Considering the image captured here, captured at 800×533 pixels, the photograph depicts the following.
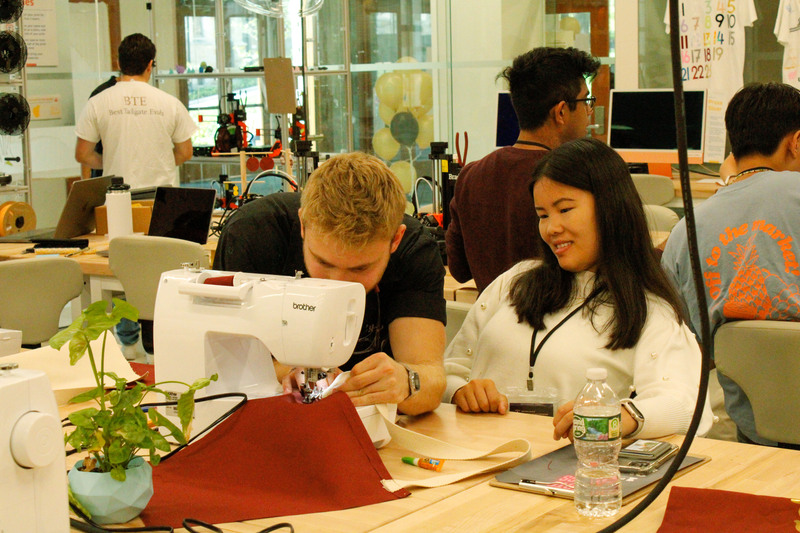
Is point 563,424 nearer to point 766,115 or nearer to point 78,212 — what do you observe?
point 766,115

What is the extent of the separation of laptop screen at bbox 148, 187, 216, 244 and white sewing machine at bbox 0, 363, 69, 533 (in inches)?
111

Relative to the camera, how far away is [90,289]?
12.9ft

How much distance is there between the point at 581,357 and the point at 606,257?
0.23 metres

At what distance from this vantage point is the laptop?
4.25m

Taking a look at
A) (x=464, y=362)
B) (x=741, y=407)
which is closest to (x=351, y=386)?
(x=464, y=362)

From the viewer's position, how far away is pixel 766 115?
2707 mm

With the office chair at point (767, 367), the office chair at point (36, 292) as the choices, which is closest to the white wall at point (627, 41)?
the office chair at point (36, 292)

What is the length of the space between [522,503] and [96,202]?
3.50 m

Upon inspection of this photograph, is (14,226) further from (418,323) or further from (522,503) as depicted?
(522,503)

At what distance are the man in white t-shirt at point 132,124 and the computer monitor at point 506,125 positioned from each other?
6.39ft

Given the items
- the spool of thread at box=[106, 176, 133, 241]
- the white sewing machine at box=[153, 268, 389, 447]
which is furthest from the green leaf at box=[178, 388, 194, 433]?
the spool of thread at box=[106, 176, 133, 241]

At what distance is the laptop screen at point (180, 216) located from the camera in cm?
390

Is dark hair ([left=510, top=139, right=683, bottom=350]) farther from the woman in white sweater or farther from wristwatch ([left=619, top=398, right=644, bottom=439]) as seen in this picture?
wristwatch ([left=619, top=398, right=644, bottom=439])

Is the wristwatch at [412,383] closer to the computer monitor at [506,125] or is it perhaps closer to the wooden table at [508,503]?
the wooden table at [508,503]
